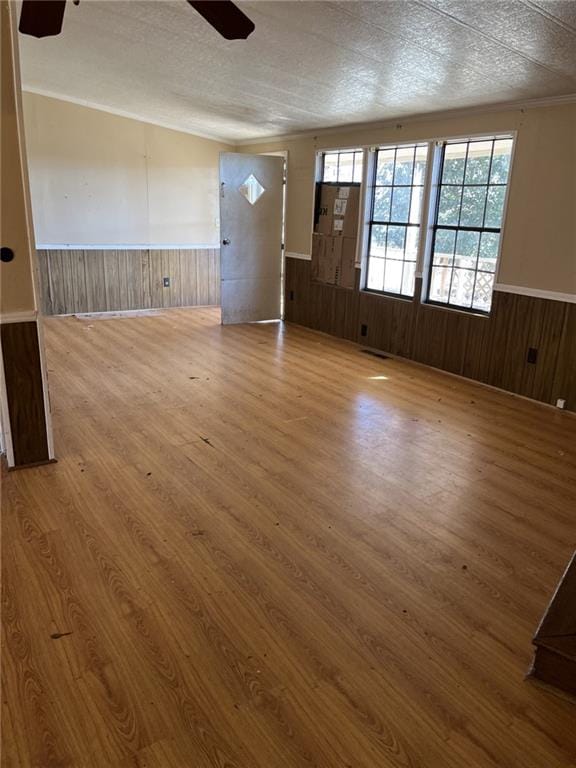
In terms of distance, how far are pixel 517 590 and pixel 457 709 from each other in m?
0.73

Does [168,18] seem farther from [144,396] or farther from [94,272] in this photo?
[94,272]

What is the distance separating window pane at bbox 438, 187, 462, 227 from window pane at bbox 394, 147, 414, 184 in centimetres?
51

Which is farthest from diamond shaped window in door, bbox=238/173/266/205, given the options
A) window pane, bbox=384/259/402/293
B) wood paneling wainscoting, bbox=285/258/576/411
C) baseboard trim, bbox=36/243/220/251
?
window pane, bbox=384/259/402/293

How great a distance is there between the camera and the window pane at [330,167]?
6582mm

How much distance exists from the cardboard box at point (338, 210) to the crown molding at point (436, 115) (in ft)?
1.96

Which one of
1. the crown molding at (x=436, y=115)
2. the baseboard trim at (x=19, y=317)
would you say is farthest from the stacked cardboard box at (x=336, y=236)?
the baseboard trim at (x=19, y=317)

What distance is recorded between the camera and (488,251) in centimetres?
493

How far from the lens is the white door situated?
22.4ft

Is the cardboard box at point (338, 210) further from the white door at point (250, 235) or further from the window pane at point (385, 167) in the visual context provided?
the white door at point (250, 235)

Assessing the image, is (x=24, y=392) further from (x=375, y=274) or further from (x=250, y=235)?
(x=250, y=235)

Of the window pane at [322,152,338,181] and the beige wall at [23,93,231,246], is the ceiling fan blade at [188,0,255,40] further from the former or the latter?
the beige wall at [23,93,231,246]

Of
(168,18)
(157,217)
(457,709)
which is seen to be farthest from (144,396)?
(157,217)

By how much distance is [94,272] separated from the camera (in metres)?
7.57

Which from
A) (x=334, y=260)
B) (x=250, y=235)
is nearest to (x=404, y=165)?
(x=334, y=260)
